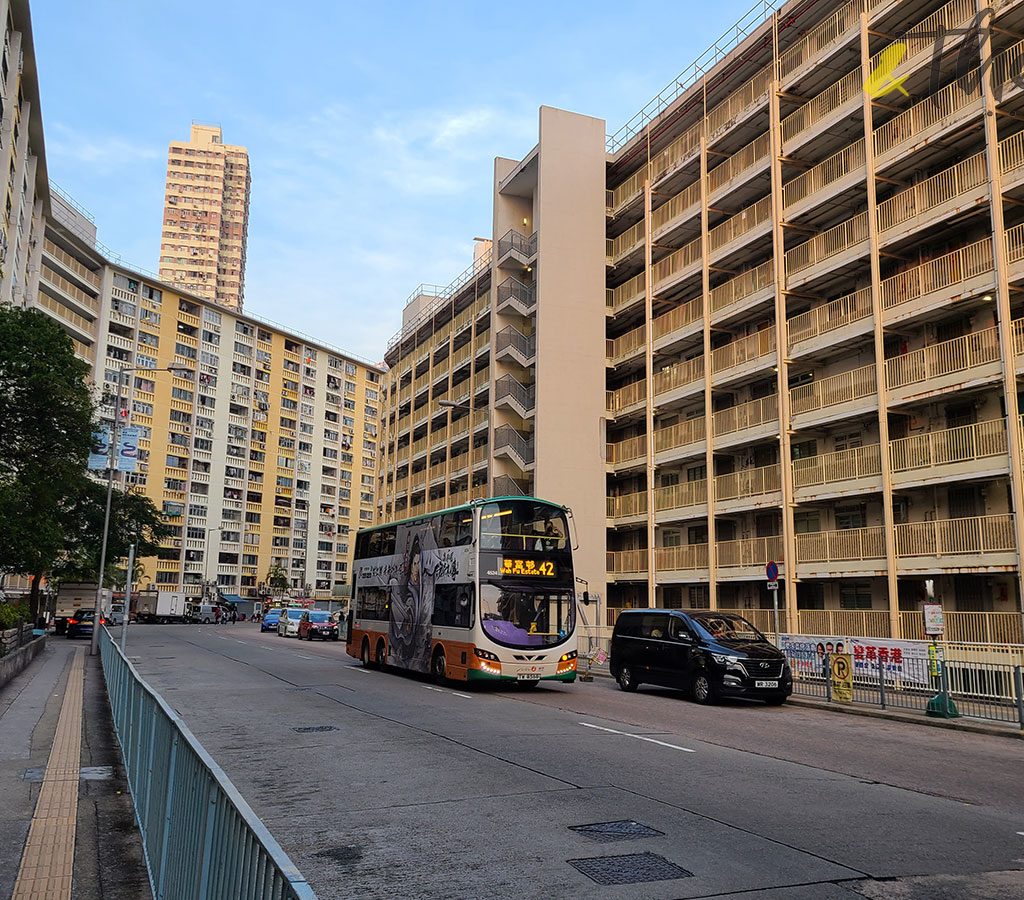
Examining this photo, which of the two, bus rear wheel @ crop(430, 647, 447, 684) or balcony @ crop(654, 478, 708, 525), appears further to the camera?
balcony @ crop(654, 478, 708, 525)

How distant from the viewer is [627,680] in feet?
69.5

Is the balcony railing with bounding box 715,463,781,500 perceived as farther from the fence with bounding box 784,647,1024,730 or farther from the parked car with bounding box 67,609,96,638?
the parked car with bounding box 67,609,96,638

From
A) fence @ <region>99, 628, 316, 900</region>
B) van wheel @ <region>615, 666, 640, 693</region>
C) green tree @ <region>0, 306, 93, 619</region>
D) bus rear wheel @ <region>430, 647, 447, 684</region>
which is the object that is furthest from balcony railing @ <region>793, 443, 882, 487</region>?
green tree @ <region>0, 306, 93, 619</region>

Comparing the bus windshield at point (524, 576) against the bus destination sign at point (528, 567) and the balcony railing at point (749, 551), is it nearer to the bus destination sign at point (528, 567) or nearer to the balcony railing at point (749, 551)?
the bus destination sign at point (528, 567)

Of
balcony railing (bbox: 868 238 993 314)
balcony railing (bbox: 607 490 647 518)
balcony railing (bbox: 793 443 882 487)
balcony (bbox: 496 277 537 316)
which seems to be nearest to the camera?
balcony railing (bbox: 868 238 993 314)

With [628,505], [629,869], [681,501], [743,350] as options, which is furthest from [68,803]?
[628,505]

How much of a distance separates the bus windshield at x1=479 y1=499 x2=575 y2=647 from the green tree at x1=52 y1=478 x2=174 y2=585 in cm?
2804

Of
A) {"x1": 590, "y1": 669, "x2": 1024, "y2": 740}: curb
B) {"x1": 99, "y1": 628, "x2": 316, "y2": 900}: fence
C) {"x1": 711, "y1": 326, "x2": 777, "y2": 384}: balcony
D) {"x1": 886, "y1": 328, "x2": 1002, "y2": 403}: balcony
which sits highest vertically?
{"x1": 711, "y1": 326, "x2": 777, "y2": 384}: balcony

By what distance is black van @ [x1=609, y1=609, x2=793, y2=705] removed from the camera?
18031 millimetres

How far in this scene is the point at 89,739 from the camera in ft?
39.1

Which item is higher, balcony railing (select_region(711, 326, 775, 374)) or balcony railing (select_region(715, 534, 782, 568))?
balcony railing (select_region(711, 326, 775, 374))

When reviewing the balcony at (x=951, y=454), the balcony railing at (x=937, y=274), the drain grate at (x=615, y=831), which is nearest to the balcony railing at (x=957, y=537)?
the balcony at (x=951, y=454)

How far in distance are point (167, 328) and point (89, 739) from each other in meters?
88.7

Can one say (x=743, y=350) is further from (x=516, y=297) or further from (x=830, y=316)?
(x=516, y=297)
